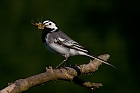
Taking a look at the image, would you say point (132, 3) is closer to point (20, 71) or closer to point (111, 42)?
point (111, 42)

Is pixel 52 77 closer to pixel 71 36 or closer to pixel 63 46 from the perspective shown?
pixel 63 46

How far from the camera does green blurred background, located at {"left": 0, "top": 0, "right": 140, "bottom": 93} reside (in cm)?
646

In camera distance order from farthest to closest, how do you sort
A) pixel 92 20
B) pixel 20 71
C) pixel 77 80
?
pixel 92 20
pixel 20 71
pixel 77 80

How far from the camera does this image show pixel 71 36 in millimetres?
6582

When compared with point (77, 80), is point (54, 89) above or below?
below

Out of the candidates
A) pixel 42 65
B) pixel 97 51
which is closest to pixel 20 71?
pixel 42 65

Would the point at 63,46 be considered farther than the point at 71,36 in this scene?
No

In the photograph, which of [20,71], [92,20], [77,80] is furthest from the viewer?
[92,20]

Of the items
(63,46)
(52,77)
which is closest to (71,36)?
(63,46)

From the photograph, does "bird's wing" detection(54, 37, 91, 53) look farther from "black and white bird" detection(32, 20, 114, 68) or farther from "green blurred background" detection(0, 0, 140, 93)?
"green blurred background" detection(0, 0, 140, 93)

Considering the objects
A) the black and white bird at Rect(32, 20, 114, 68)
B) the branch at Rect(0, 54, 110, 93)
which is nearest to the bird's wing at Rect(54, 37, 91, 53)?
the black and white bird at Rect(32, 20, 114, 68)

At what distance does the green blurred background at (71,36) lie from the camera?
255 inches

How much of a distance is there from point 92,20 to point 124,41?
0.45 metres

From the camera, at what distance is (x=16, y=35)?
258 inches
